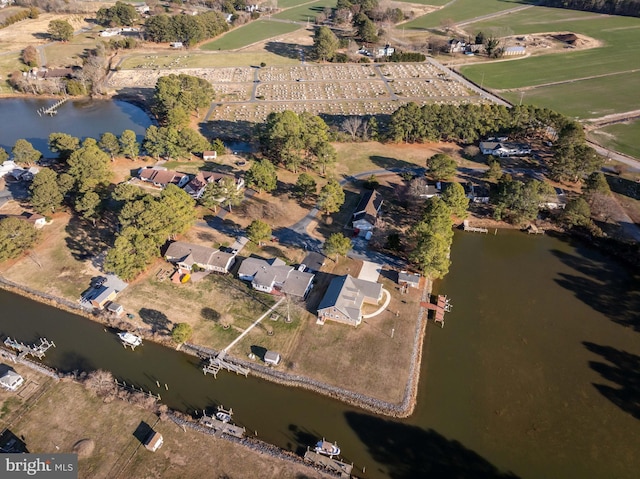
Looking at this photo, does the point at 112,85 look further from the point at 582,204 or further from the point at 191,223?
the point at 582,204

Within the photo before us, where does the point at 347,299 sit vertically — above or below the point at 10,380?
above

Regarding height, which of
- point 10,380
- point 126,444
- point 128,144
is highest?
point 128,144

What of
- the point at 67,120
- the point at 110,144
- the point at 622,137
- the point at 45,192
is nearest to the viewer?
the point at 45,192

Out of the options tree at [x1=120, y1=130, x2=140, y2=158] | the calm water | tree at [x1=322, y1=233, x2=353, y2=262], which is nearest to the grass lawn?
tree at [x1=322, y1=233, x2=353, y2=262]

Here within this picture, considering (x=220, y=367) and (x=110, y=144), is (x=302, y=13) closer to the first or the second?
(x=110, y=144)

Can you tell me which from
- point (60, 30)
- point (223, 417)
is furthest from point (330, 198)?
point (60, 30)

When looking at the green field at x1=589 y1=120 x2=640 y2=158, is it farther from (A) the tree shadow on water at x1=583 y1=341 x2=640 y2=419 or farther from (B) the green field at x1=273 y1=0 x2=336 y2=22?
(B) the green field at x1=273 y1=0 x2=336 y2=22
